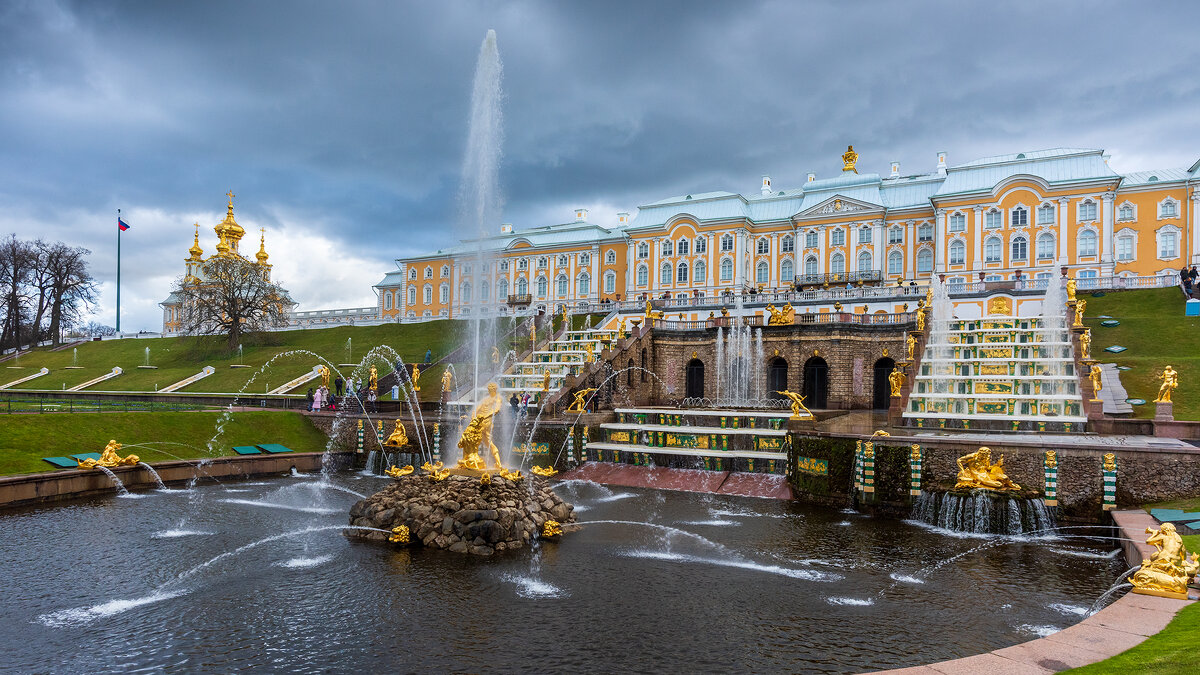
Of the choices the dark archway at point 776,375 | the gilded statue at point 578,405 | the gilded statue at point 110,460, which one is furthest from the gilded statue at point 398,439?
the dark archway at point 776,375

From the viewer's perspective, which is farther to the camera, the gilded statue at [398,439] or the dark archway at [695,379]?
the dark archway at [695,379]

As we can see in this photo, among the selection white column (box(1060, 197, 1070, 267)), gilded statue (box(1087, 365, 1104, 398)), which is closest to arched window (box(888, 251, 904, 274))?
white column (box(1060, 197, 1070, 267))

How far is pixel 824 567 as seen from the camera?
13453mm

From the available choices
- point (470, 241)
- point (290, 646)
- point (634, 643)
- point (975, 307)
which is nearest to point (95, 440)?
point (470, 241)

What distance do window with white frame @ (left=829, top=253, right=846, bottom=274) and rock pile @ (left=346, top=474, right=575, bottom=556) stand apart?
5392 centimetres

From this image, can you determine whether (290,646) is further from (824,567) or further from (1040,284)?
(1040,284)

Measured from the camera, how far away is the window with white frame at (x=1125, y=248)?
182 feet

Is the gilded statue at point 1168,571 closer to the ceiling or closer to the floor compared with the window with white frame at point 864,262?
closer to the floor

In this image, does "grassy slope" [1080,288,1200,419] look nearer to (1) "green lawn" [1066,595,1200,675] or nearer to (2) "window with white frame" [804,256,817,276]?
(1) "green lawn" [1066,595,1200,675]

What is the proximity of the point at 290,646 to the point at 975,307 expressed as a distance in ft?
153

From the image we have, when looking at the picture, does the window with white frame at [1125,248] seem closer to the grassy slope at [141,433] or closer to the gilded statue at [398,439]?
the gilded statue at [398,439]

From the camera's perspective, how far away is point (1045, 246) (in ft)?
184

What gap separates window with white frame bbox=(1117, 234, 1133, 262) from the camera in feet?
182

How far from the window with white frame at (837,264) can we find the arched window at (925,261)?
6.36m
